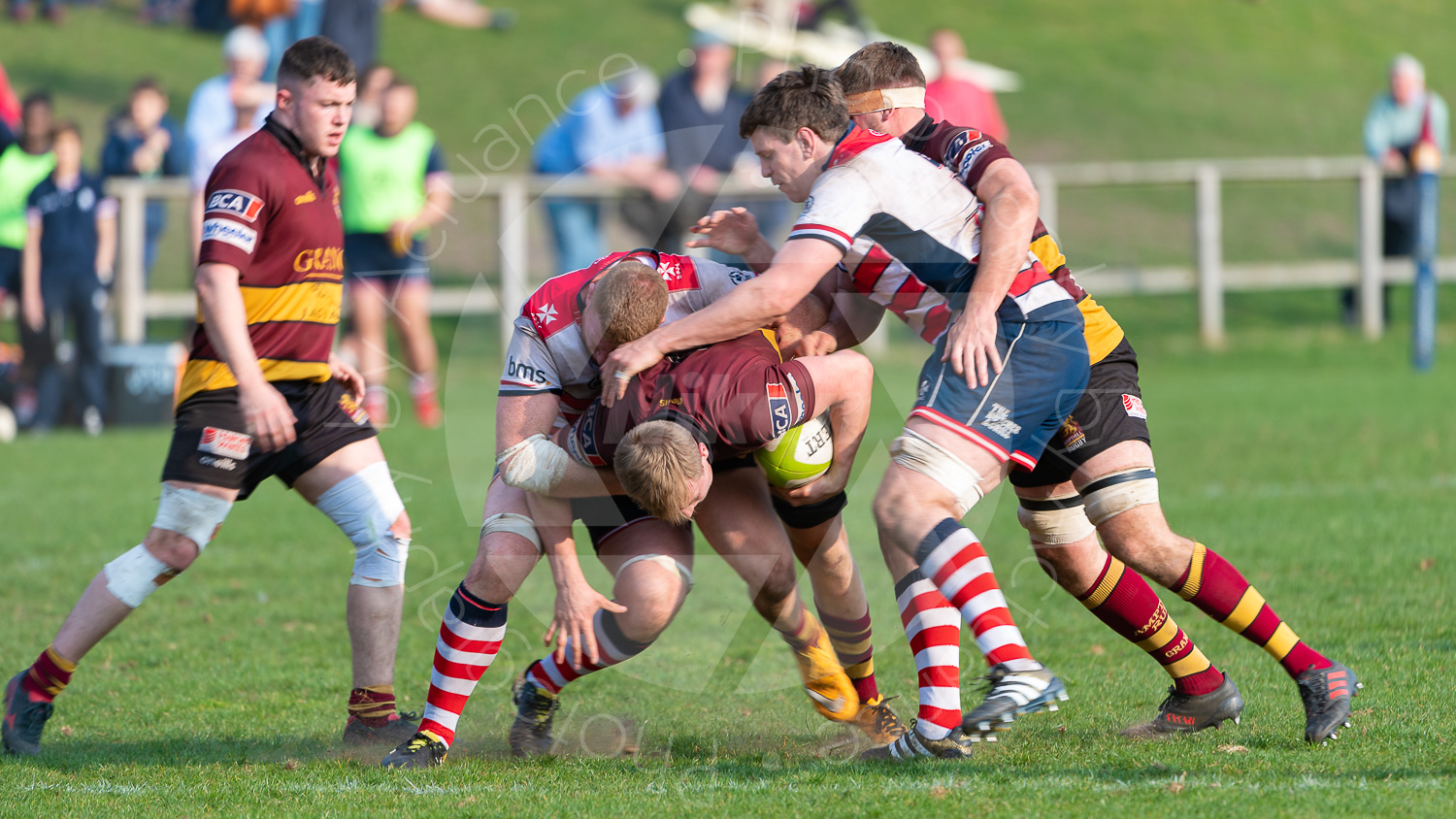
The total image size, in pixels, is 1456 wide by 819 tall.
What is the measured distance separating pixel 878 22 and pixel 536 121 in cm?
1331

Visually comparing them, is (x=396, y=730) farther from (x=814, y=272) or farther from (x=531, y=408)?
(x=814, y=272)

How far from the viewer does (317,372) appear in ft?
16.1

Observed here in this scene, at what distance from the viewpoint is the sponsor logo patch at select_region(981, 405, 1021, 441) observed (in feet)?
13.5

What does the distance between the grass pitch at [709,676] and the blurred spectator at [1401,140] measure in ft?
22.0

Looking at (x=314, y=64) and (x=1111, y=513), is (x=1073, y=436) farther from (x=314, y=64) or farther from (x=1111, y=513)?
(x=314, y=64)

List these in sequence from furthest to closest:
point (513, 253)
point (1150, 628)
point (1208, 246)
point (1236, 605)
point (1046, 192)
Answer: point (1208, 246)
point (1046, 192)
point (513, 253)
point (1150, 628)
point (1236, 605)

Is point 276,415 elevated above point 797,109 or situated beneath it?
situated beneath

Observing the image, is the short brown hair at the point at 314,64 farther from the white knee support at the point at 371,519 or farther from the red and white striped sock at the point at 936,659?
the red and white striped sock at the point at 936,659

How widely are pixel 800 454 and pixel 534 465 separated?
809 millimetres

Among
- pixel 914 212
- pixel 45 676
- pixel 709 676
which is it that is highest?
pixel 914 212

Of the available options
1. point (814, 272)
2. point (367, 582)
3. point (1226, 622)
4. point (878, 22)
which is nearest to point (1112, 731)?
point (1226, 622)

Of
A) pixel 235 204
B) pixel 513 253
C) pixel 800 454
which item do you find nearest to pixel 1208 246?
pixel 513 253

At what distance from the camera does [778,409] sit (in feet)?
13.7

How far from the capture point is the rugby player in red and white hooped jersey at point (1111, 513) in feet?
14.4
